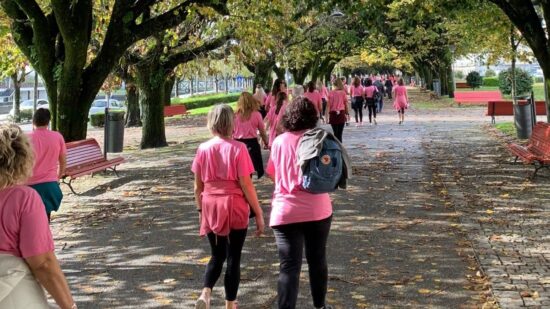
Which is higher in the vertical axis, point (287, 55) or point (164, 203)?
point (287, 55)

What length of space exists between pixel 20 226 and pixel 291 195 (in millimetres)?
2050

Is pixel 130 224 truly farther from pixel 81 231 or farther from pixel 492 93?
pixel 492 93

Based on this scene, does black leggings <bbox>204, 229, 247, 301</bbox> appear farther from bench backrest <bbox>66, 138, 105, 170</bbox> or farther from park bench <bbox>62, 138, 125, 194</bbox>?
bench backrest <bbox>66, 138, 105, 170</bbox>

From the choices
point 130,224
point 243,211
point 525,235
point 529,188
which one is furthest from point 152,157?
point 243,211

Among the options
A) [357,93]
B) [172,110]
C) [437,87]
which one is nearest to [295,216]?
[357,93]

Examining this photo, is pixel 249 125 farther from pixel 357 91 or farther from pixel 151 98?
pixel 357 91

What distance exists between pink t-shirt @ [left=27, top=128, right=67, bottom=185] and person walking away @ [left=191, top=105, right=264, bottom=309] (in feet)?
7.16

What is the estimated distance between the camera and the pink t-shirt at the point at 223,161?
4645 mm

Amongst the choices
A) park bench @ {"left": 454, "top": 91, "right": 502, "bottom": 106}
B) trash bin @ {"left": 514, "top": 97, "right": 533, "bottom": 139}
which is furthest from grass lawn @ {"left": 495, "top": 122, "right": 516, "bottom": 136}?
park bench @ {"left": 454, "top": 91, "right": 502, "bottom": 106}

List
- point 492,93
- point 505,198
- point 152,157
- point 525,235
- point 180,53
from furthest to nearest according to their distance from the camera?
point 492,93
point 180,53
point 152,157
point 505,198
point 525,235

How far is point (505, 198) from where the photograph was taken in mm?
9203

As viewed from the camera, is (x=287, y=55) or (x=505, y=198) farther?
(x=287, y=55)

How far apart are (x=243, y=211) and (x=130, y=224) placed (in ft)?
13.1

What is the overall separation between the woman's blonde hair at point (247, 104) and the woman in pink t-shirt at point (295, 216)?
152 inches
